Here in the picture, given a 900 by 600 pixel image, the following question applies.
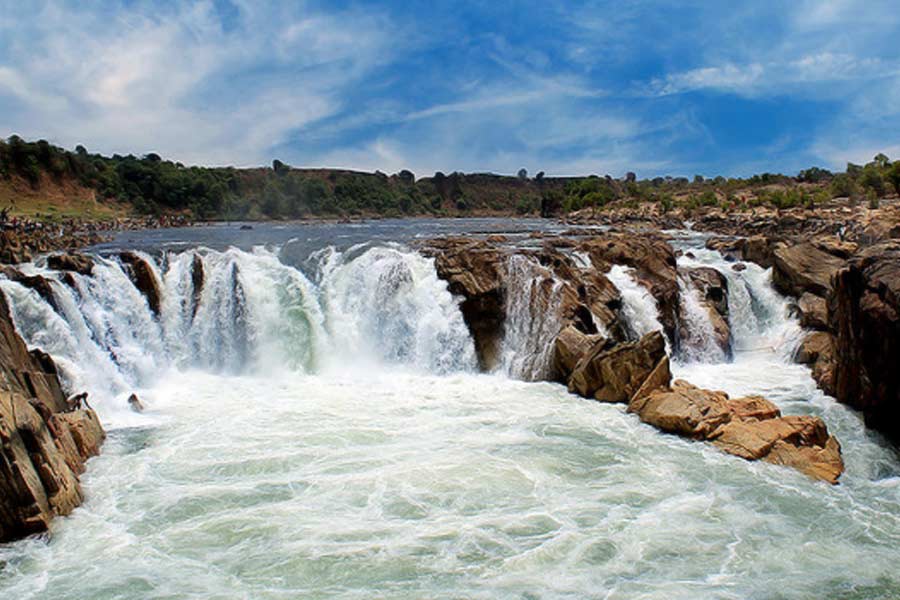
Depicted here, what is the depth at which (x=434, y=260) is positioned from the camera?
20703 millimetres

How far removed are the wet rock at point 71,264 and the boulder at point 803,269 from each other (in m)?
21.1

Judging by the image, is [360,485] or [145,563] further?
[360,485]

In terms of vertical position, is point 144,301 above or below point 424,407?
above

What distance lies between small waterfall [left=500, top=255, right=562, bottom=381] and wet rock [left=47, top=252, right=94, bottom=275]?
1175 centimetres

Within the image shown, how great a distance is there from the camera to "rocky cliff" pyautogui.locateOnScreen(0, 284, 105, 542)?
866 cm

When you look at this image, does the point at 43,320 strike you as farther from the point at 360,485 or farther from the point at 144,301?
the point at 360,485

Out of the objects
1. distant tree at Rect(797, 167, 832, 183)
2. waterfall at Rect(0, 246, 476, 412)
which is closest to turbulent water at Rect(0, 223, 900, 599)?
waterfall at Rect(0, 246, 476, 412)

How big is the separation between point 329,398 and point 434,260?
661 cm

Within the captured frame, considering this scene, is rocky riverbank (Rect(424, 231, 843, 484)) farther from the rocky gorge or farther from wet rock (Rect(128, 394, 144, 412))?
wet rock (Rect(128, 394, 144, 412))

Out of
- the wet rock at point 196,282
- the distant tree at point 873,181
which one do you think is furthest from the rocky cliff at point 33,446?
the distant tree at point 873,181

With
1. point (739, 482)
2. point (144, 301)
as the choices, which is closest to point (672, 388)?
point (739, 482)

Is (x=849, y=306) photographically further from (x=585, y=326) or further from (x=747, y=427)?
(x=585, y=326)

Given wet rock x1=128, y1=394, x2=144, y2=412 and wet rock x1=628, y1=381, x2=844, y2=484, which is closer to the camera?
wet rock x1=628, y1=381, x2=844, y2=484

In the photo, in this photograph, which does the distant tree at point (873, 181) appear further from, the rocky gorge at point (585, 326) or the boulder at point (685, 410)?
the boulder at point (685, 410)
